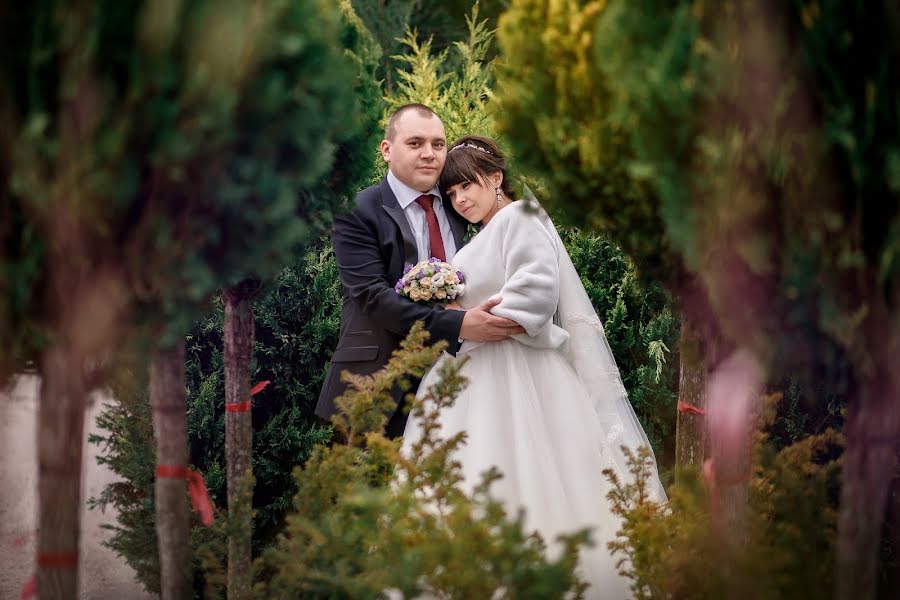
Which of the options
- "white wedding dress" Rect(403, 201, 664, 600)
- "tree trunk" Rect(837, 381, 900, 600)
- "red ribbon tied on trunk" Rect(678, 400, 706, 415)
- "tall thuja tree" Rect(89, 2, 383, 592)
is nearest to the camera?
"tree trunk" Rect(837, 381, 900, 600)

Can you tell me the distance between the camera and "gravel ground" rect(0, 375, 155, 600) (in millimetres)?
4613

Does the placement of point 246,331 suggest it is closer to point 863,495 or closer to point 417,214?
point 417,214

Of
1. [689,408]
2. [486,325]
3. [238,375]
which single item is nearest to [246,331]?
[238,375]

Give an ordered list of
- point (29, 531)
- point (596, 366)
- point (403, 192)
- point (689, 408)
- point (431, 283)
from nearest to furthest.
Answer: point (689, 408) → point (431, 283) → point (596, 366) → point (403, 192) → point (29, 531)

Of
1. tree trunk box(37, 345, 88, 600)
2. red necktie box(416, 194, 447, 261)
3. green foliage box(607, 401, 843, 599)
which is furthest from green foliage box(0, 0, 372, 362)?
red necktie box(416, 194, 447, 261)

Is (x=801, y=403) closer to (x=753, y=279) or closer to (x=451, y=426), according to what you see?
(x=451, y=426)

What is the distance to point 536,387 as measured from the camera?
161 inches

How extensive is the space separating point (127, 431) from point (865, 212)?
3.66m

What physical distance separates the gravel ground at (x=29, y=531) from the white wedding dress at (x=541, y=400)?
2.08 metres

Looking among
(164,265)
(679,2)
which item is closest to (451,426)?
(164,265)

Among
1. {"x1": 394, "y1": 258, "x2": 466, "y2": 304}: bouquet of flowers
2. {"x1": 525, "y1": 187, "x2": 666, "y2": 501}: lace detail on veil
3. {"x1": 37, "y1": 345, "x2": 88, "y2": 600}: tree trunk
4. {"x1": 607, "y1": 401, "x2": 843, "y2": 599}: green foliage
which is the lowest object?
{"x1": 607, "y1": 401, "x2": 843, "y2": 599}: green foliage

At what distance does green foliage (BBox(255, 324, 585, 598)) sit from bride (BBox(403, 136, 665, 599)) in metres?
0.64

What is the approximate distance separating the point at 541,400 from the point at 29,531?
9.89 ft

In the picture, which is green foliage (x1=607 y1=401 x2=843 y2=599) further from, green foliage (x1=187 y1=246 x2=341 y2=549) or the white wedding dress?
green foliage (x1=187 y1=246 x2=341 y2=549)
